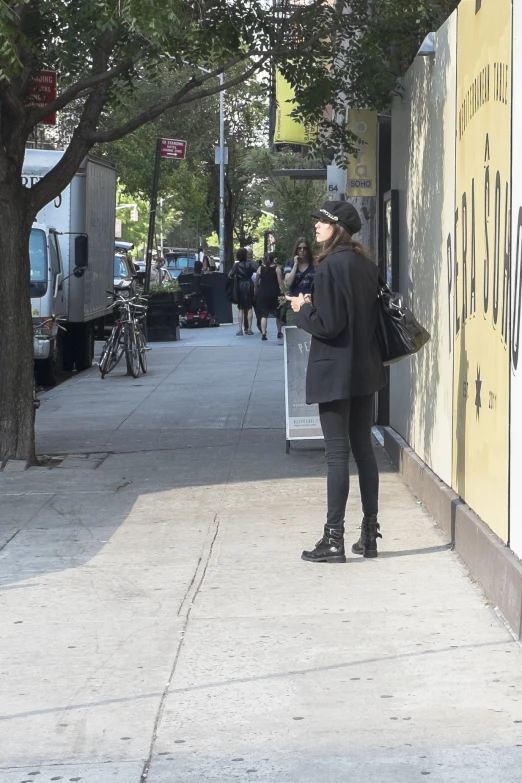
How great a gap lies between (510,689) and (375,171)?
8.19 meters

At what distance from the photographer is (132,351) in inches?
712

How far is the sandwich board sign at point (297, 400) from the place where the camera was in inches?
434

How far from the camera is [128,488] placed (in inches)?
384

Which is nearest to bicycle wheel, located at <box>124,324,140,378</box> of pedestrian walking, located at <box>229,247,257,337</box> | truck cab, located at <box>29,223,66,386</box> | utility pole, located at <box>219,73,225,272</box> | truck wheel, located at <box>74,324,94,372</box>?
truck cab, located at <box>29,223,66,386</box>

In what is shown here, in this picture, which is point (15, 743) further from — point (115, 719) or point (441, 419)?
point (441, 419)

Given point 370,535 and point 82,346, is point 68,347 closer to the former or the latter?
point 82,346

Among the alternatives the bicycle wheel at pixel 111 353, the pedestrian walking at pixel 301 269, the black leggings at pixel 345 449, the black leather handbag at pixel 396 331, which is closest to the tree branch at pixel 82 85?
the pedestrian walking at pixel 301 269

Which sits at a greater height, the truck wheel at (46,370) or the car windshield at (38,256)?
the car windshield at (38,256)

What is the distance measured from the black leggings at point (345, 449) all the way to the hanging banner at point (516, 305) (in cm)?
142

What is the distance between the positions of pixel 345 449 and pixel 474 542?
0.92m

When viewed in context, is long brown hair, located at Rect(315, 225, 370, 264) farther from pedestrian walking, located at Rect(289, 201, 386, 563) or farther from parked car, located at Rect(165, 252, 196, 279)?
parked car, located at Rect(165, 252, 196, 279)

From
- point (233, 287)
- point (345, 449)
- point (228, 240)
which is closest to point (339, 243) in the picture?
point (345, 449)

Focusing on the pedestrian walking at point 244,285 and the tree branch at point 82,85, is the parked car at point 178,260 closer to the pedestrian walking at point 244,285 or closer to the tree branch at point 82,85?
the pedestrian walking at point 244,285

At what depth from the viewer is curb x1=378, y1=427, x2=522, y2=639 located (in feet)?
18.2
